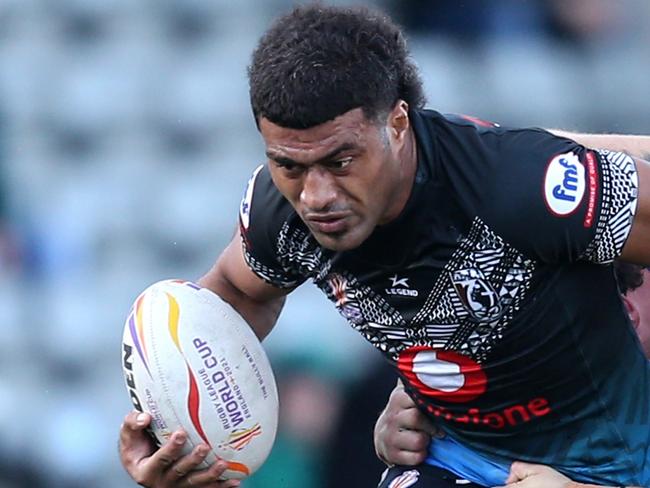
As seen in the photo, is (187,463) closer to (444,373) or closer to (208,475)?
(208,475)

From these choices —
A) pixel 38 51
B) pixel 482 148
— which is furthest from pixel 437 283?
pixel 38 51

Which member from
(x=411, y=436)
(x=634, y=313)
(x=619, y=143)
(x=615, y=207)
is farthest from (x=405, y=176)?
(x=634, y=313)

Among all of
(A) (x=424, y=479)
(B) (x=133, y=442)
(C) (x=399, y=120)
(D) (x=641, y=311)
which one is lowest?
(A) (x=424, y=479)

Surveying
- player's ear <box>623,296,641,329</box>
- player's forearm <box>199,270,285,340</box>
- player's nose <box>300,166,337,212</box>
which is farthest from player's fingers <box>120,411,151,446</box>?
player's ear <box>623,296,641,329</box>

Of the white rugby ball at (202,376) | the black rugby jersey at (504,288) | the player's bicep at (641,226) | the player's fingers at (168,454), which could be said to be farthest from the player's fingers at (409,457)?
the player's bicep at (641,226)

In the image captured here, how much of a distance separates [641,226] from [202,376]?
107cm

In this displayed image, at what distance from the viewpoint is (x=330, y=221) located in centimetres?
301

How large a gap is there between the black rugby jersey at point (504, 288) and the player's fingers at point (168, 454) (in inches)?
19.2

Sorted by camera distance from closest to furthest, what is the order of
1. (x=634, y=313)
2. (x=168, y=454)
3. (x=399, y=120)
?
(x=399, y=120), (x=168, y=454), (x=634, y=313)

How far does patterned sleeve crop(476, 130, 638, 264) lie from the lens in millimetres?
2969

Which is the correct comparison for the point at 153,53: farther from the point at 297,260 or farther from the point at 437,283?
the point at 437,283

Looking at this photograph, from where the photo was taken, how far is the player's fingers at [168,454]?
3.27 meters

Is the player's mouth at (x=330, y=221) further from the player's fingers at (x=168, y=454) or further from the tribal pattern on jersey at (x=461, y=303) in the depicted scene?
the player's fingers at (x=168, y=454)

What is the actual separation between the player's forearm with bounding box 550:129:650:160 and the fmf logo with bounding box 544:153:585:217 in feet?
1.21
